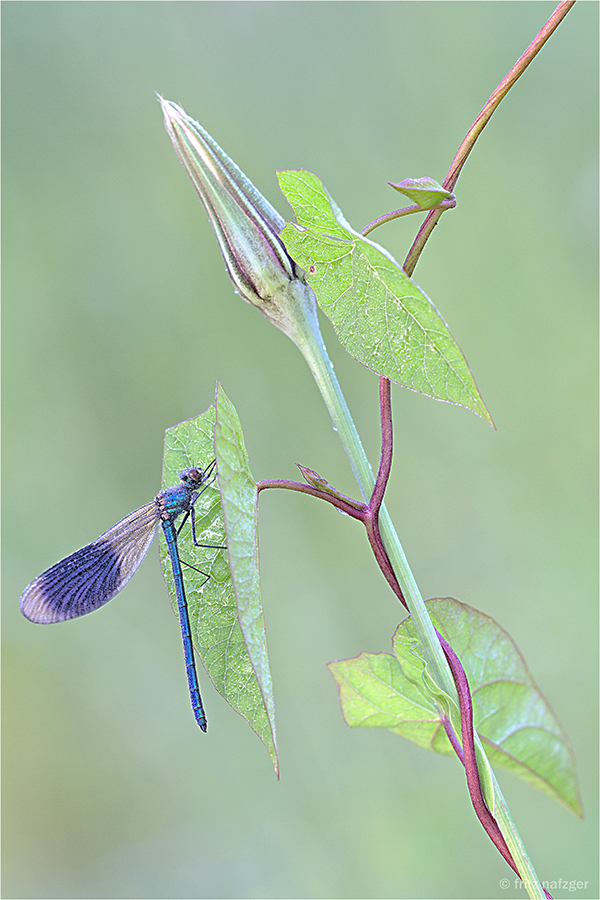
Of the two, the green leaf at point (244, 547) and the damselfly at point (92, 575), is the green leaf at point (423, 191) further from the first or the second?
the damselfly at point (92, 575)

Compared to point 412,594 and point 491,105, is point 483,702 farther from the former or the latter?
point 491,105

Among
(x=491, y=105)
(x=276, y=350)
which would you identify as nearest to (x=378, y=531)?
(x=491, y=105)

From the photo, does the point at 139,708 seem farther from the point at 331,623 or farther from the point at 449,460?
the point at 449,460

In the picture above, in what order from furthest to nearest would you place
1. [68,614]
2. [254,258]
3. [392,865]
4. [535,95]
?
1. [535,95]
2. [392,865]
3. [68,614]
4. [254,258]

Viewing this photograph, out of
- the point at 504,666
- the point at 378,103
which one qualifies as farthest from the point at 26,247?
the point at 504,666

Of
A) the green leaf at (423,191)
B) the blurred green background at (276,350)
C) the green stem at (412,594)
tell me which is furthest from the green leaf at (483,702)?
the blurred green background at (276,350)

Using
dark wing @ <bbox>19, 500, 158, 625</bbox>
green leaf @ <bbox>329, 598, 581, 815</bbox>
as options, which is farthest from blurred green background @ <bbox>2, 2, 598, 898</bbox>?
green leaf @ <bbox>329, 598, 581, 815</bbox>

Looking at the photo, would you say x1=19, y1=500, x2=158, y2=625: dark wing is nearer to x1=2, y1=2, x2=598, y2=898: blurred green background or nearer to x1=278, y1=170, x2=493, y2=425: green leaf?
x1=278, y1=170, x2=493, y2=425: green leaf
